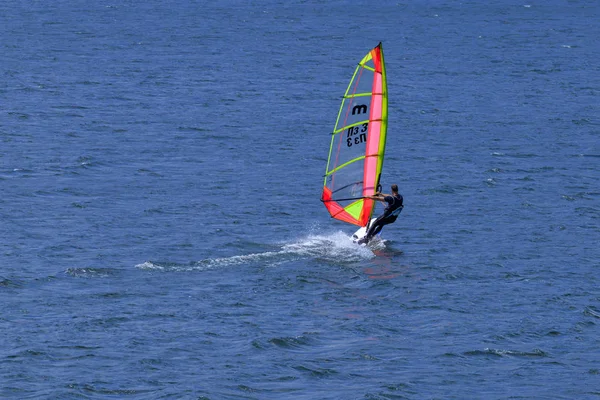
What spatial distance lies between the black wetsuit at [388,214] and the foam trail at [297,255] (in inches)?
25.6

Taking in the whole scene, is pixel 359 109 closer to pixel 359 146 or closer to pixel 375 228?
pixel 359 146

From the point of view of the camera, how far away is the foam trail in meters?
40.4

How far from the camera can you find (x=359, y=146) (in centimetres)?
4347

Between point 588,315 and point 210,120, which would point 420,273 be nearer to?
point 588,315

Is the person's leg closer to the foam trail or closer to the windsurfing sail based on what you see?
the foam trail

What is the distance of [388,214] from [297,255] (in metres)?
3.63

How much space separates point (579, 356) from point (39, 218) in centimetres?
2310

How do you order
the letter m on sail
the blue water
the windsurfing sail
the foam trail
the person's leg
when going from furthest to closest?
1. the letter m on sail
2. the windsurfing sail
3. the person's leg
4. the foam trail
5. the blue water

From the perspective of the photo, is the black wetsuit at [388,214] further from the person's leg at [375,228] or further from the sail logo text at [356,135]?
the sail logo text at [356,135]

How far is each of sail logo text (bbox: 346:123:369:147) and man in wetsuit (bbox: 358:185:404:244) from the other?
215cm

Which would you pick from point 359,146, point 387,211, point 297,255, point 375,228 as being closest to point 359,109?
point 359,146

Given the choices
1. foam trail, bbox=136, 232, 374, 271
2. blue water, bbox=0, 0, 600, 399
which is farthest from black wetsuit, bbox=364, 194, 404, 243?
blue water, bbox=0, 0, 600, 399

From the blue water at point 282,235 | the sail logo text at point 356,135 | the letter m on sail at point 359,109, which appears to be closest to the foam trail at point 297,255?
the blue water at point 282,235

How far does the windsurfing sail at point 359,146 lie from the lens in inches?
1684
